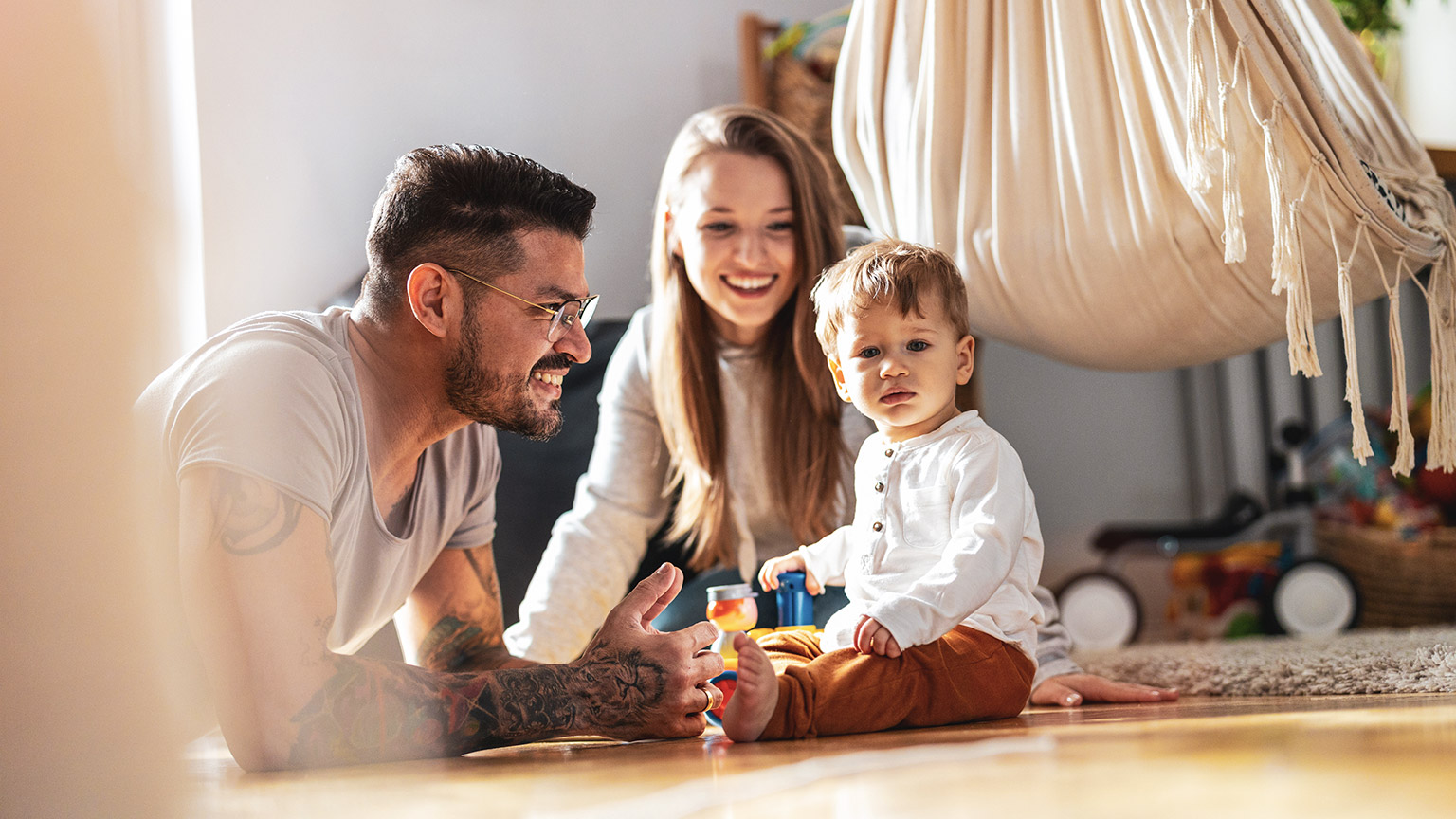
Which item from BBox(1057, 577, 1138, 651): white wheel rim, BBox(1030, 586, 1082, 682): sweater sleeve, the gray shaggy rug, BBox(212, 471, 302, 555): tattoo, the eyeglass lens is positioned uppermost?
the eyeglass lens

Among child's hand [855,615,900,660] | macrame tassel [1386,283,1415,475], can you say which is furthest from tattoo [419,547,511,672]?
macrame tassel [1386,283,1415,475]

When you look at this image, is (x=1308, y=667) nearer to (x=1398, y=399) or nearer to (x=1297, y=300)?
(x=1398, y=399)

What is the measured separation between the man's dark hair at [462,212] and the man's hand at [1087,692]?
0.60m

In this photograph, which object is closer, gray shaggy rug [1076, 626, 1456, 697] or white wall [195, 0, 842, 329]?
white wall [195, 0, 842, 329]

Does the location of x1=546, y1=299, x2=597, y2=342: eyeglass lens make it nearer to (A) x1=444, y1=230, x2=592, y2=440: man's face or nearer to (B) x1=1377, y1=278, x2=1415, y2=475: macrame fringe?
(A) x1=444, y1=230, x2=592, y2=440: man's face

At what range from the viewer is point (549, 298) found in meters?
0.94

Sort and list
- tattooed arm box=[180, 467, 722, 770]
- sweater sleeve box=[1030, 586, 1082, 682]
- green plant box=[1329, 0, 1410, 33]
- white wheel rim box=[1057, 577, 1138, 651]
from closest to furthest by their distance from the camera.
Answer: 1. tattooed arm box=[180, 467, 722, 770]
2. sweater sleeve box=[1030, 586, 1082, 682]
3. green plant box=[1329, 0, 1410, 33]
4. white wheel rim box=[1057, 577, 1138, 651]

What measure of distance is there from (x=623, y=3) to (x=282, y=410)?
1.47 ft

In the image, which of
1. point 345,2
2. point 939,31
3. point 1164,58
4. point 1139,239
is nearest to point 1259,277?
point 1139,239

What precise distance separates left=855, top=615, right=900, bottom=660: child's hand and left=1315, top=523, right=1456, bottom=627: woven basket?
5.10 ft

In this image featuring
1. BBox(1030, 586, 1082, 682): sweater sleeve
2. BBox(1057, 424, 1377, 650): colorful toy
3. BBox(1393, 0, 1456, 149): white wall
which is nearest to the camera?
BBox(1030, 586, 1082, 682): sweater sleeve

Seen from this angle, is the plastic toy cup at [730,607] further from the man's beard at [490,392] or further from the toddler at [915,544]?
the man's beard at [490,392]

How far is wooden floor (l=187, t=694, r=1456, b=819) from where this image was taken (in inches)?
18.2

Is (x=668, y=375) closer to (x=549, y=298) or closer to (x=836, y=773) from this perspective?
(x=549, y=298)
